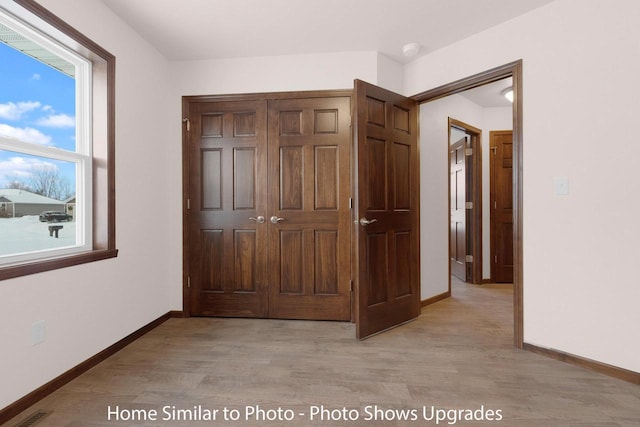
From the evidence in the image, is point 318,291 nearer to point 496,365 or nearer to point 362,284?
point 362,284

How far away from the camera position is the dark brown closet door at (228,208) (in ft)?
9.87

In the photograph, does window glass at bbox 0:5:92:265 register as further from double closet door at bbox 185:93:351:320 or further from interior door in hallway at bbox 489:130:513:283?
interior door in hallway at bbox 489:130:513:283

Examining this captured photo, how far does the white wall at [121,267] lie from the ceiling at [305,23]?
0.29 m

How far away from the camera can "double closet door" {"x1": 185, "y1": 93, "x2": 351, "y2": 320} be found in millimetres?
2949

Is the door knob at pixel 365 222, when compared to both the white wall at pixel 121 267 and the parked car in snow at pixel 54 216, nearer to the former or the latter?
the white wall at pixel 121 267

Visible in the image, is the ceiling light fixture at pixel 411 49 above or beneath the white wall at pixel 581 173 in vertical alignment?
above

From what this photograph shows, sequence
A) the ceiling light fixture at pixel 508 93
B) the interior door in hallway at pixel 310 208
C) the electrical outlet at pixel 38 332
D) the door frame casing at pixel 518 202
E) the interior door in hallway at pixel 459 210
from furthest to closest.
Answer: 1. the interior door in hallway at pixel 459 210
2. the ceiling light fixture at pixel 508 93
3. the interior door in hallway at pixel 310 208
4. the door frame casing at pixel 518 202
5. the electrical outlet at pixel 38 332

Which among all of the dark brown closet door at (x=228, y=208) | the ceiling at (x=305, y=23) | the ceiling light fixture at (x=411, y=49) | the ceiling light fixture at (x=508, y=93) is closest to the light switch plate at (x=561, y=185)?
the ceiling at (x=305, y=23)

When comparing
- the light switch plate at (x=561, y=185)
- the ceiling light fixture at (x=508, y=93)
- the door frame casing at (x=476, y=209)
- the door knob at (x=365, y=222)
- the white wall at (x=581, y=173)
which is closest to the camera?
the white wall at (x=581, y=173)

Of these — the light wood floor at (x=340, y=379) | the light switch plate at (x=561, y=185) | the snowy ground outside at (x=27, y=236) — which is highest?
the light switch plate at (x=561, y=185)

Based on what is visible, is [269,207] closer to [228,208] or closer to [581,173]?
[228,208]

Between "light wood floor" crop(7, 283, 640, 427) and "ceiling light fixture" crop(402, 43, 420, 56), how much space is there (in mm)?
2377

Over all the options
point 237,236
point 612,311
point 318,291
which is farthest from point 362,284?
point 612,311

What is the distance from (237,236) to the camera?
3.04m
